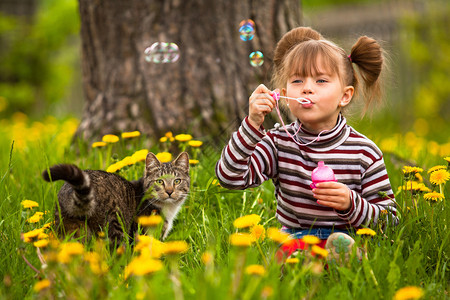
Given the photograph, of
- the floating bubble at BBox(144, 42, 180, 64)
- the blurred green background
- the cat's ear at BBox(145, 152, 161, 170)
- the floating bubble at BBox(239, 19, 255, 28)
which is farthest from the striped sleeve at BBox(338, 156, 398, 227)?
the blurred green background

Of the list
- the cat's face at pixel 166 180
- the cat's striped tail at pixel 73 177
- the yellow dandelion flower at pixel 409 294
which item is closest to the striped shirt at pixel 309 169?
the cat's face at pixel 166 180

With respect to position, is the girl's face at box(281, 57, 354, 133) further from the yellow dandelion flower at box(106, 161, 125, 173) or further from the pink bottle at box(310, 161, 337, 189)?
the yellow dandelion flower at box(106, 161, 125, 173)

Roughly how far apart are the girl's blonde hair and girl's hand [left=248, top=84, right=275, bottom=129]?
230mm

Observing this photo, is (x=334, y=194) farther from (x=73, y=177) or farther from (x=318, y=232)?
(x=73, y=177)

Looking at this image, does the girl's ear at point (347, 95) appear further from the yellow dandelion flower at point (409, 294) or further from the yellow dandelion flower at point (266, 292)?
the yellow dandelion flower at point (266, 292)

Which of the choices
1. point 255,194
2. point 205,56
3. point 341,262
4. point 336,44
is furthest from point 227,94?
point 341,262

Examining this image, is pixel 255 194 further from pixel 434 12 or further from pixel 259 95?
pixel 434 12

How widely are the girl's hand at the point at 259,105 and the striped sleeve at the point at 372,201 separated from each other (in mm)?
521

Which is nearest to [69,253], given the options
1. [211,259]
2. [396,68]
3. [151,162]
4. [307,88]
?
[211,259]

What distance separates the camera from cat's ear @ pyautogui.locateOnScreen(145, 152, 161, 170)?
2.55 meters

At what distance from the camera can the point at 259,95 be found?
6.97 feet

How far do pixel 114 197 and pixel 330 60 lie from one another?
122cm

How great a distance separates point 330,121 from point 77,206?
49.2 inches

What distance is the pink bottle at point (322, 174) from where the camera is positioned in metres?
2.10
